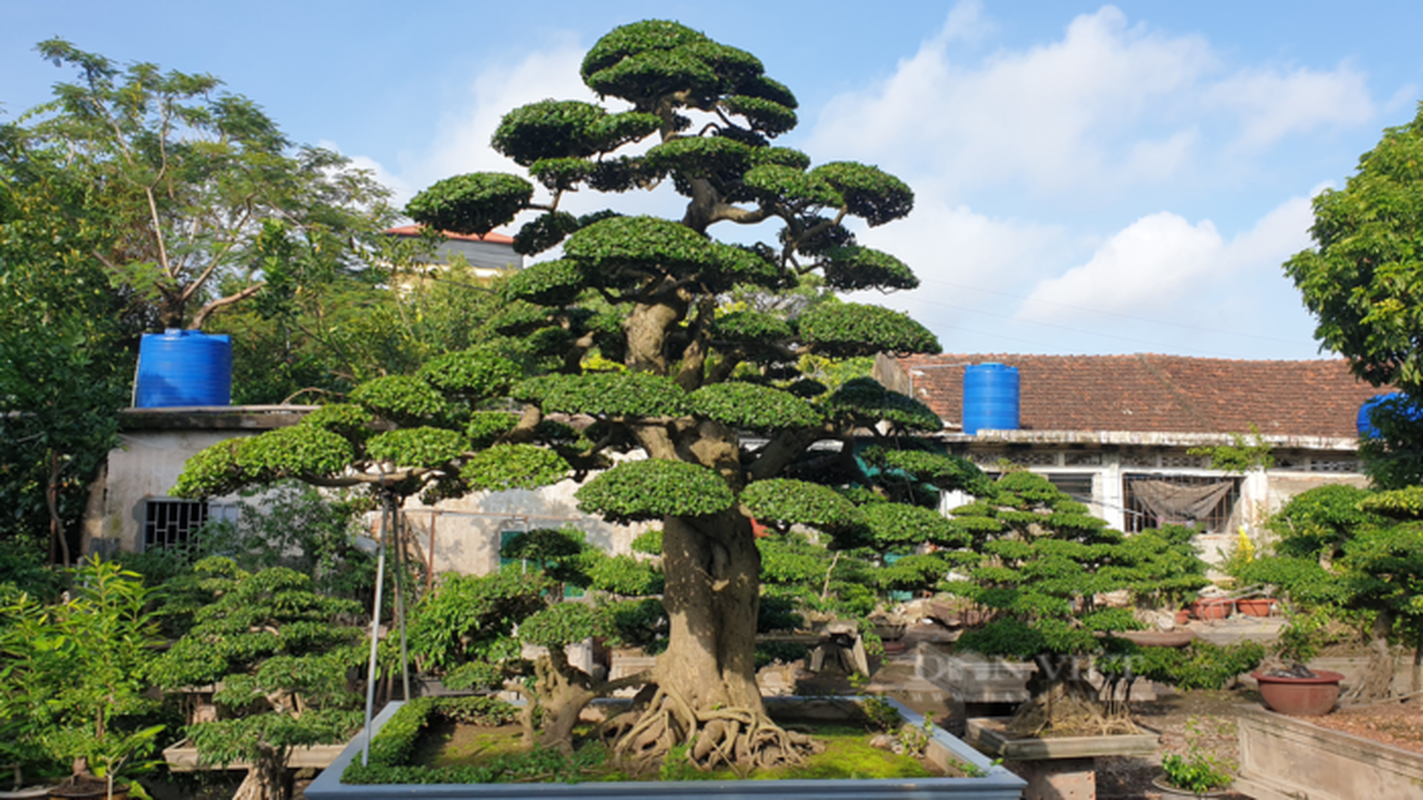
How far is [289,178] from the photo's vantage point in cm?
1562

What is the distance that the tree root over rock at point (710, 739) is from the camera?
6219mm

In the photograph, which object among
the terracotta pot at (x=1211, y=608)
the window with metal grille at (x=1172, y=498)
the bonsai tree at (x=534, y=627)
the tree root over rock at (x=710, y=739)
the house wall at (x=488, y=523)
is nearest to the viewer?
the tree root over rock at (x=710, y=739)

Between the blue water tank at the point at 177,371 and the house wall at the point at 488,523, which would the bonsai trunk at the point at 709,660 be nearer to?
the house wall at the point at 488,523

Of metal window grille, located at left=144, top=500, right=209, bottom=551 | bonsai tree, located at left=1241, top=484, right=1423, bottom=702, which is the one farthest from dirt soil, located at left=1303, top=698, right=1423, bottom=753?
metal window grille, located at left=144, top=500, right=209, bottom=551

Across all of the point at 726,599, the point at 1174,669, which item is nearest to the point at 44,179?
the point at 726,599

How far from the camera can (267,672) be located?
259 inches

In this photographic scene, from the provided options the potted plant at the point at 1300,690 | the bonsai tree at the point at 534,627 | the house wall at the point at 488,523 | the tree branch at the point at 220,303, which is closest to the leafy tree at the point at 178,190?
the tree branch at the point at 220,303

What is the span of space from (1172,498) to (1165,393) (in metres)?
2.89

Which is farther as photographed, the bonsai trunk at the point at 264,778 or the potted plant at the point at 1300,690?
the potted plant at the point at 1300,690

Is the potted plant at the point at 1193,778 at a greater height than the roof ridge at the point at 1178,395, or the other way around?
the roof ridge at the point at 1178,395

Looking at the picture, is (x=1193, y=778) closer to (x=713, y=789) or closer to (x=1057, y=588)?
(x=1057, y=588)

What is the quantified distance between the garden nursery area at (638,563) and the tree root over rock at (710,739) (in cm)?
2

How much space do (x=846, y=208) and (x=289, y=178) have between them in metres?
11.9

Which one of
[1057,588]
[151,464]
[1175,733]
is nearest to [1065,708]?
[1057,588]
